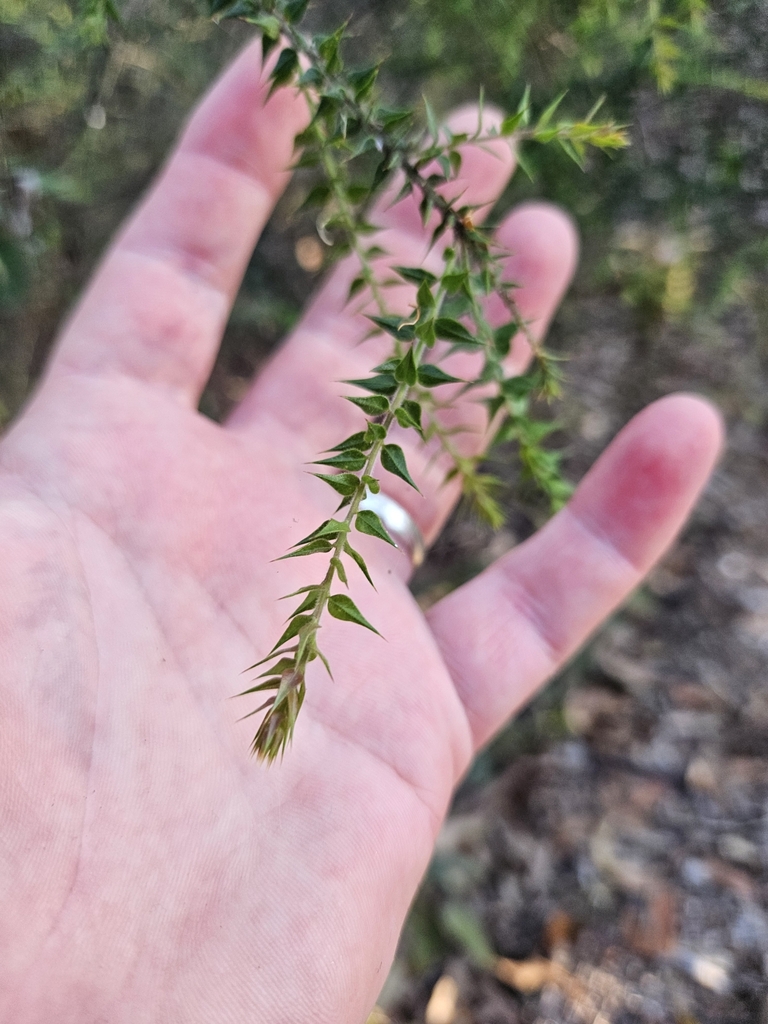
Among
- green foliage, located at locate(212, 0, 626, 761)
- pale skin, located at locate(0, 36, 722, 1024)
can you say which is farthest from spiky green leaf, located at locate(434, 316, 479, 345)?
pale skin, located at locate(0, 36, 722, 1024)

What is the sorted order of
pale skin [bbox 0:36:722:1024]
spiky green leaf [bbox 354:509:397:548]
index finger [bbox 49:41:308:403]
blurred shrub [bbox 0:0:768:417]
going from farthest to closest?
index finger [bbox 49:41:308:403], blurred shrub [bbox 0:0:768:417], pale skin [bbox 0:36:722:1024], spiky green leaf [bbox 354:509:397:548]

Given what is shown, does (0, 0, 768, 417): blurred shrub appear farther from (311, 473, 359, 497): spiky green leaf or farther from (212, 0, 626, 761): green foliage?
(311, 473, 359, 497): spiky green leaf

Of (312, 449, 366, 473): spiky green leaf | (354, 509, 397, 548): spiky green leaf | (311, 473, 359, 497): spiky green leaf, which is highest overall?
(312, 449, 366, 473): spiky green leaf

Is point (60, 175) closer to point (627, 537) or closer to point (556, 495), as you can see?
point (556, 495)

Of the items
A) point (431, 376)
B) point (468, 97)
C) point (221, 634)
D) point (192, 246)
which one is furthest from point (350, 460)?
point (468, 97)

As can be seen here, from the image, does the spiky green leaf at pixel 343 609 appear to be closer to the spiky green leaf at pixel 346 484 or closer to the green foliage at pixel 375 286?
the green foliage at pixel 375 286

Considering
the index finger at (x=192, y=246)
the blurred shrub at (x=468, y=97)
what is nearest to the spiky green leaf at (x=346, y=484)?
the blurred shrub at (x=468, y=97)

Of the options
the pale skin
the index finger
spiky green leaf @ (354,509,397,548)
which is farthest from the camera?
the index finger

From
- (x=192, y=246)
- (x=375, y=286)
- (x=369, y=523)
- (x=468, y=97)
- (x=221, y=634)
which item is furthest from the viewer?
(x=468, y=97)

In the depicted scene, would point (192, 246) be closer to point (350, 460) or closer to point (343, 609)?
point (350, 460)
